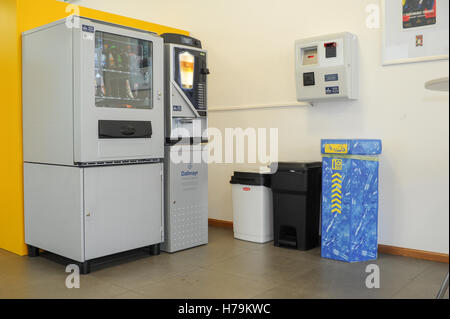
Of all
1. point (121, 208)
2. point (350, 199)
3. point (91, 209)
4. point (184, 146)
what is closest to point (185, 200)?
point (184, 146)

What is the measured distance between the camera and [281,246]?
376 centimetres

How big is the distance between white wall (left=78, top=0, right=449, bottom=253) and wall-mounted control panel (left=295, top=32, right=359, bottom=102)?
0.42 ft

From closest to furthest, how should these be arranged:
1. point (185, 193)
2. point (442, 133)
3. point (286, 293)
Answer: point (286, 293), point (442, 133), point (185, 193)

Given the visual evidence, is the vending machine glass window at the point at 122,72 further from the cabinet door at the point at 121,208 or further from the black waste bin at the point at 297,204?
the black waste bin at the point at 297,204

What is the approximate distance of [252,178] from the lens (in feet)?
12.8

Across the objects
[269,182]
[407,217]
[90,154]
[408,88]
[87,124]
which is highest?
[408,88]

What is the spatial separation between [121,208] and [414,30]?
8.82 ft

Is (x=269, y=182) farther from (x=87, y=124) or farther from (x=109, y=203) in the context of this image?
(x=87, y=124)

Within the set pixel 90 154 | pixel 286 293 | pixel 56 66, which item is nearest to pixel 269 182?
pixel 286 293

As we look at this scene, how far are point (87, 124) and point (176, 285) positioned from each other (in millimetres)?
1282

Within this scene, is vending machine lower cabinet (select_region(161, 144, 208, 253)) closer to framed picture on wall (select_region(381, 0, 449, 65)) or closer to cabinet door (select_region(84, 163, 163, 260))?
cabinet door (select_region(84, 163, 163, 260))

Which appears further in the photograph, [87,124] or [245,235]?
[245,235]

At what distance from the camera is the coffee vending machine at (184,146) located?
3.55 metres

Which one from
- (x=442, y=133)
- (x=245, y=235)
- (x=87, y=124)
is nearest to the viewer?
(x=87, y=124)
